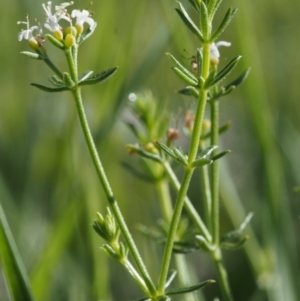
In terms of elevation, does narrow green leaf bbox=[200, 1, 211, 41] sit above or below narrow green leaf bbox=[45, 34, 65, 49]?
below

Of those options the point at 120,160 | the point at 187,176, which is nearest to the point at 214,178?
the point at 187,176

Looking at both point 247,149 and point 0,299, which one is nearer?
point 0,299

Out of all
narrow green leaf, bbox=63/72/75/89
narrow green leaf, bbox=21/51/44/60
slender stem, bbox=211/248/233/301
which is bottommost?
slender stem, bbox=211/248/233/301

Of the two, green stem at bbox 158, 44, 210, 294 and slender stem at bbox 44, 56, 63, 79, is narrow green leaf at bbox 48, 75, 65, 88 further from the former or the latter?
green stem at bbox 158, 44, 210, 294

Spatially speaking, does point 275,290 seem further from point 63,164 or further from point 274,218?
point 63,164

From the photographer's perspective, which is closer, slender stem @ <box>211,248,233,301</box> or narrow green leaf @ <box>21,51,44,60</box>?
narrow green leaf @ <box>21,51,44,60</box>

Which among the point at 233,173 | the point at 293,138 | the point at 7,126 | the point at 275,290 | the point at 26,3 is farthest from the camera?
the point at 233,173

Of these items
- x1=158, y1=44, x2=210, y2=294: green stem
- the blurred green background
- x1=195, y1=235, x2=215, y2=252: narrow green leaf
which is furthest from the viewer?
the blurred green background

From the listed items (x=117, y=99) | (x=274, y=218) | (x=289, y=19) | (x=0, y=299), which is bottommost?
(x=0, y=299)

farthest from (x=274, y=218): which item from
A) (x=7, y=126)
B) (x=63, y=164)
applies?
(x=7, y=126)

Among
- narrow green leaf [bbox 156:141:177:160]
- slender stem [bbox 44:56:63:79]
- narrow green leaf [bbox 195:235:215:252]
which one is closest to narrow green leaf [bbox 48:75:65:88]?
slender stem [bbox 44:56:63:79]
